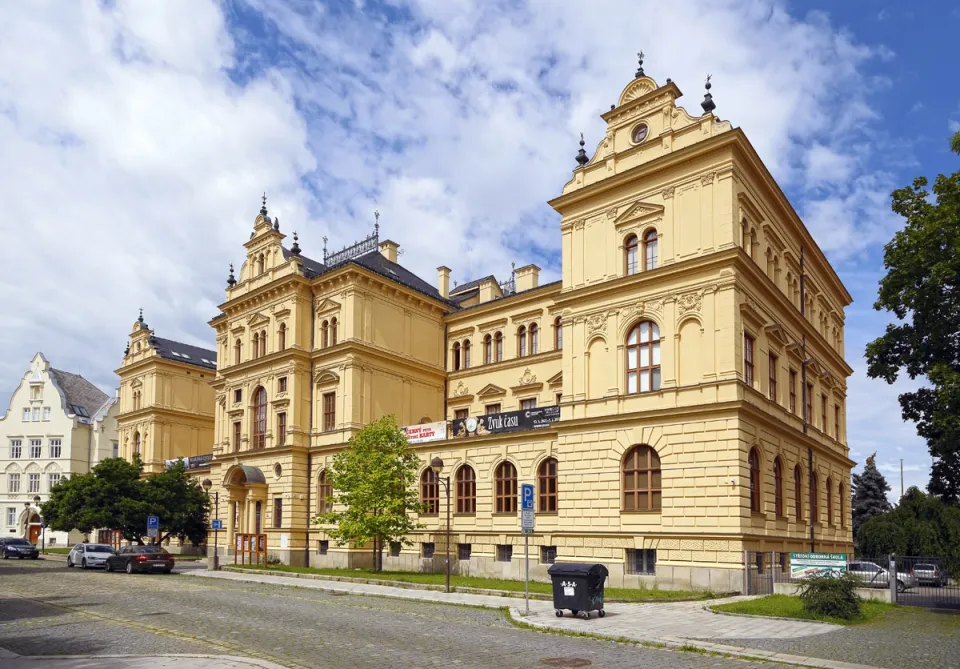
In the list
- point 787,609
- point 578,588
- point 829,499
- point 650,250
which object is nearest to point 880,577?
point 787,609

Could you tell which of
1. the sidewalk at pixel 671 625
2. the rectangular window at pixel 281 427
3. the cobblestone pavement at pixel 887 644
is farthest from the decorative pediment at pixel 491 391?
the cobblestone pavement at pixel 887 644

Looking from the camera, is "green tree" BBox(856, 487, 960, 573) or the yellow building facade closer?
the yellow building facade

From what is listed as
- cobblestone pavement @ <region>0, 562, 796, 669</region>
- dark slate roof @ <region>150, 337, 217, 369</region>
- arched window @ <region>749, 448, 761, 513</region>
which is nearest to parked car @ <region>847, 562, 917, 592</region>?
arched window @ <region>749, 448, 761, 513</region>

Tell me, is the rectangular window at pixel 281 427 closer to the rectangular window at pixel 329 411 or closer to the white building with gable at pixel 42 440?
the rectangular window at pixel 329 411

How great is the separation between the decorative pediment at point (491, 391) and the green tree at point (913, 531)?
28.7 m

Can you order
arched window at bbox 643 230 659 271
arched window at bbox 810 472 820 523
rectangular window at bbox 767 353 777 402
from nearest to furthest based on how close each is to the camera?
arched window at bbox 643 230 659 271
rectangular window at bbox 767 353 777 402
arched window at bbox 810 472 820 523

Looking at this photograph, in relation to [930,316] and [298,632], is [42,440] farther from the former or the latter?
[930,316]

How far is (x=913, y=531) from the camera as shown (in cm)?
5522

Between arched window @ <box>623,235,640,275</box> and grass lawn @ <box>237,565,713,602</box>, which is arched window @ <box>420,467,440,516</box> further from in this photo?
arched window @ <box>623,235,640,275</box>

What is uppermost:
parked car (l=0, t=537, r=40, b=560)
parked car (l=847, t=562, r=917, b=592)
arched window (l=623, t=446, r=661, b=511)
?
arched window (l=623, t=446, r=661, b=511)

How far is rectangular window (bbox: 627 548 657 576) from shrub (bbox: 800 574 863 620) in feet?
30.9

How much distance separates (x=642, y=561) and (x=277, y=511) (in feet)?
79.0

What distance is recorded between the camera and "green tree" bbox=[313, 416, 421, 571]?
3778cm

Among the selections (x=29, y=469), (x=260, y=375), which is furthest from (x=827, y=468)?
(x=29, y=469)
